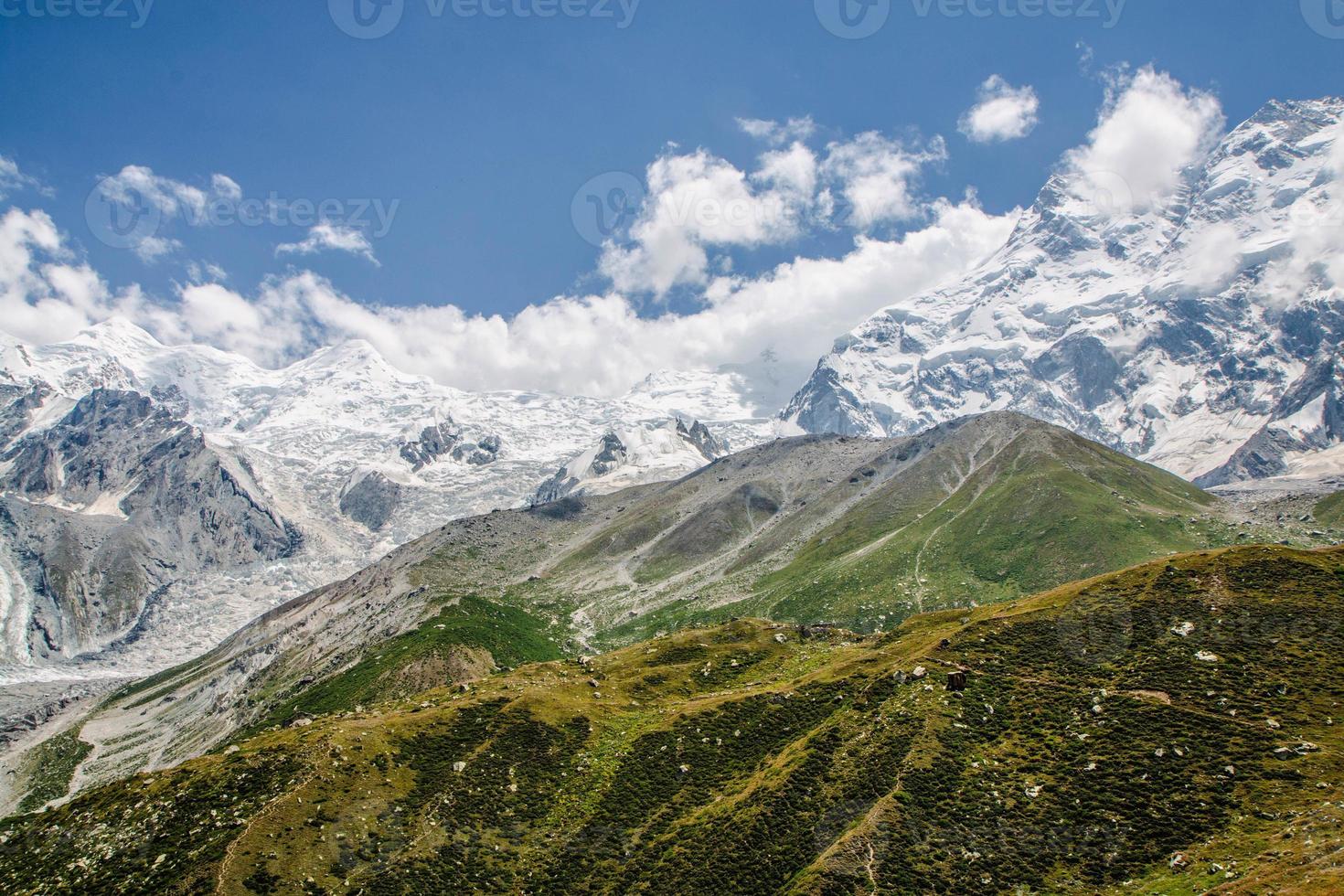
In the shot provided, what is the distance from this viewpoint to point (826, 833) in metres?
57.5

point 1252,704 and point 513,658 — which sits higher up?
point 513,658

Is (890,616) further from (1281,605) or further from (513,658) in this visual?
(1281,605)

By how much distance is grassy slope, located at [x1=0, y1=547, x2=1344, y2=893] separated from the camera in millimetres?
50469

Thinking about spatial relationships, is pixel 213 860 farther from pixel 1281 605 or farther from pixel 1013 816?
pixel 1281 605

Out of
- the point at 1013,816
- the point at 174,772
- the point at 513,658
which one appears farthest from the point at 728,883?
the point at 513,658

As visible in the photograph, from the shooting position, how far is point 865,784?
2403 inches

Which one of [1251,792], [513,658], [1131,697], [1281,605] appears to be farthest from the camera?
[513,658]

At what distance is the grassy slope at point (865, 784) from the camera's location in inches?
1987

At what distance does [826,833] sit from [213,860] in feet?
147

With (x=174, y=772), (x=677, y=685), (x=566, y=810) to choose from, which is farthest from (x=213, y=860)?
(x=677, y=685)

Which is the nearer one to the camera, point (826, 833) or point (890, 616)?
point (826, 833)

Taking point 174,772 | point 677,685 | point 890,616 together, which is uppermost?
point 174,772

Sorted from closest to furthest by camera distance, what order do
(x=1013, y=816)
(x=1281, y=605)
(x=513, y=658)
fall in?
1. (x=1013, y=816)
2. (x=1281, y=605)
3. (x=513, y=658)

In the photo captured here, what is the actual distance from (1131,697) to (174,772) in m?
80.6
